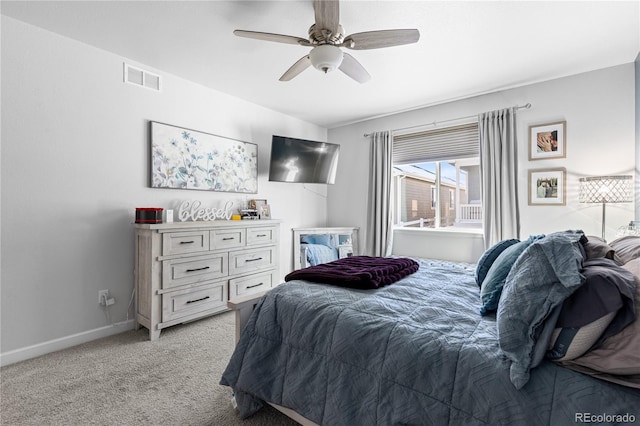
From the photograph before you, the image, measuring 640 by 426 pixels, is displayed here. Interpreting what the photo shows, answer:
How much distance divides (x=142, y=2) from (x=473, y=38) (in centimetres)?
251

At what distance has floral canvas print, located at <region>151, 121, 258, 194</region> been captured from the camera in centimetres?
300

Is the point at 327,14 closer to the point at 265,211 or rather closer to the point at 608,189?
the point at 265,211

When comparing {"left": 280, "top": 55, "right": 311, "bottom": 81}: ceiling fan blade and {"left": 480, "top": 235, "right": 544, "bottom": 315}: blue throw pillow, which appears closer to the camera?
{"left": 480, "top": 235, "right": 544, "bottom": 315}: blue throw pillow

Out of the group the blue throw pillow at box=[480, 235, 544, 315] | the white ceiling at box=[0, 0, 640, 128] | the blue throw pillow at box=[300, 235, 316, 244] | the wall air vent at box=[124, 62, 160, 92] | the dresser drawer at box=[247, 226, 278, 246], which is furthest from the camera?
the blue throw pillow at box=[300, 235, 316, 244]

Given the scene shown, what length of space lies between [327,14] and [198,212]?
230cm

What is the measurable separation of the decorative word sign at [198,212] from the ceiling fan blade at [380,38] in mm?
2211

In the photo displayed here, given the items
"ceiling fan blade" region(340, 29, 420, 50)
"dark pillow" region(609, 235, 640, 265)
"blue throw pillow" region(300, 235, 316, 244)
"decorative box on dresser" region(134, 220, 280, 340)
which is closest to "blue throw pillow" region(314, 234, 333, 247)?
"blue throw pillow" region(300, 235, 316, 244)

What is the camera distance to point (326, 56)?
1.96 m

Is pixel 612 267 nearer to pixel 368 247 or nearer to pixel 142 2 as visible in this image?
pixel 142 2

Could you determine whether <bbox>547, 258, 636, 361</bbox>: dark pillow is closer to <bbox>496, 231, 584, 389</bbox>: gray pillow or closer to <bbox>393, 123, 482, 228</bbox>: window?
<bbox>496, 231, 584, 389</bbox>: gray pillow

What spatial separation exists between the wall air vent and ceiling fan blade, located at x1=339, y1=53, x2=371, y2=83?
1954 mm

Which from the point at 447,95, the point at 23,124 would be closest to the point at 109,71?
the point at 23,124

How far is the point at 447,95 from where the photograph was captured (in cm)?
357

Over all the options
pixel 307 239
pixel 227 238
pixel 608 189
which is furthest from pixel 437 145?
pixel 227 238
